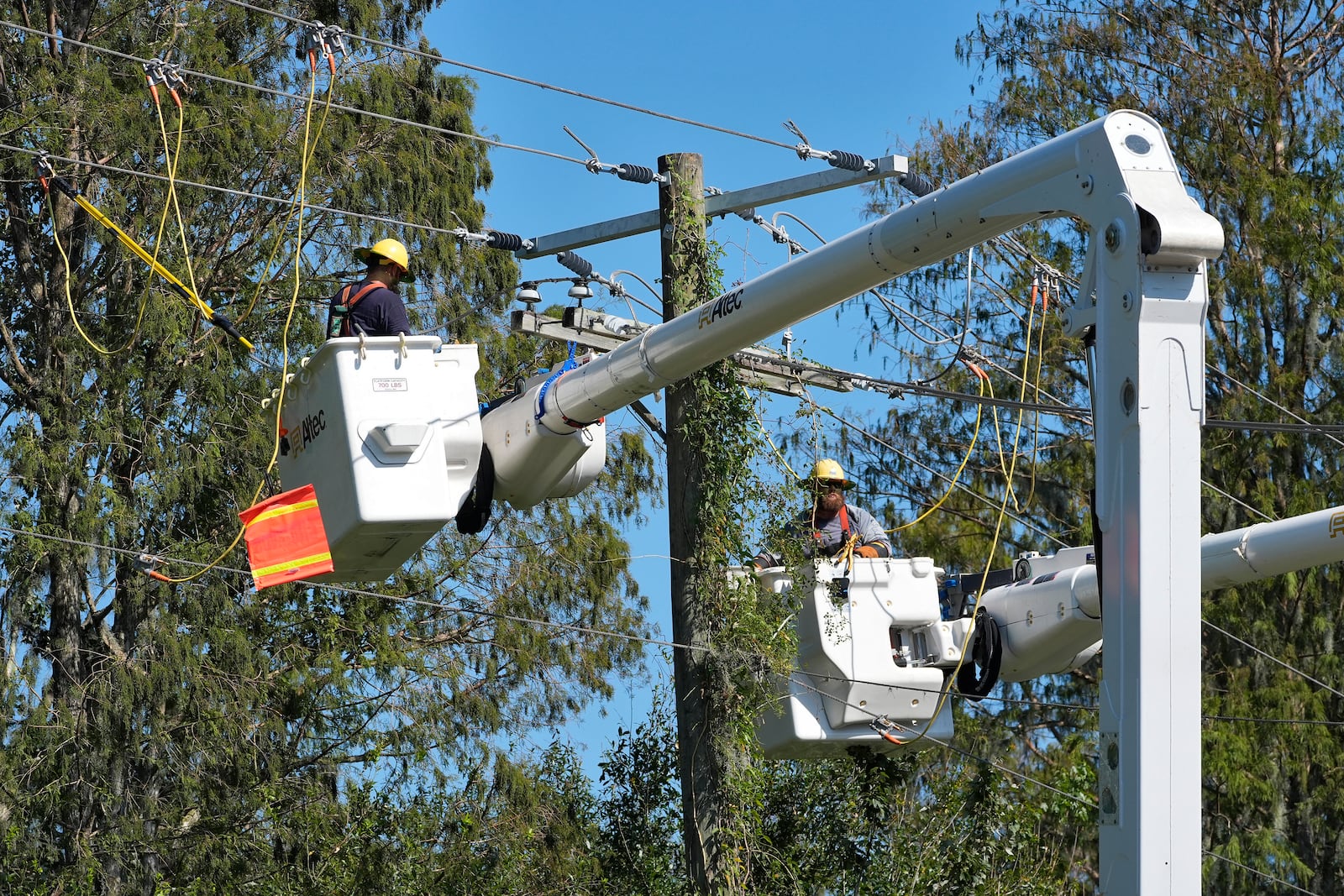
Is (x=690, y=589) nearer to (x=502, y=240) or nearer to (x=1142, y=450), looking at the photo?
(x=502, y=240)

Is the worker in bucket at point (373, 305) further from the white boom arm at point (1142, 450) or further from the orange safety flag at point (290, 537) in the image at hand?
the white boom arm at point (1142, 450)

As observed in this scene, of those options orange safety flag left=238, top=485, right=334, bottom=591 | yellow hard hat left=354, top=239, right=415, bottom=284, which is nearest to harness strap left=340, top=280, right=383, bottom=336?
yellow hard hat left=354, top=239, right=415, bottom=284

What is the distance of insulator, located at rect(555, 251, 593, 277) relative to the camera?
1209 centimetres

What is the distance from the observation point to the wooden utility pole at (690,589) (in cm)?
1151

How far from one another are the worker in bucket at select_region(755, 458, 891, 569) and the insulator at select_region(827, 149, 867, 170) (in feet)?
5.78

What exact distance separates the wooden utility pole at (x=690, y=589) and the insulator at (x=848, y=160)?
84 cm

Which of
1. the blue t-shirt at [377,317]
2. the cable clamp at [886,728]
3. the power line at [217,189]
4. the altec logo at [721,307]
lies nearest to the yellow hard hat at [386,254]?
the blue t-shirt at [377,317]

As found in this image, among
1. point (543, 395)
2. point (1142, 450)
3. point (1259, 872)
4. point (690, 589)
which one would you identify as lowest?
point (1259, 872)

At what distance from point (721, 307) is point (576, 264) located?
307 centimetres

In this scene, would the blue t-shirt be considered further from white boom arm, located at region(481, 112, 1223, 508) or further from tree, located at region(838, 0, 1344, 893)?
tree, located at region(838, 0, 1344, 893)

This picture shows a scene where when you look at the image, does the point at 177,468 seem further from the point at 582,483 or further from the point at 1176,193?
the point at 1176,193

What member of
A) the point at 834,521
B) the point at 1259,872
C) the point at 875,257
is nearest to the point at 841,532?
the point at 834,521

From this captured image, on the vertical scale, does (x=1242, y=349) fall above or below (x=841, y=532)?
above

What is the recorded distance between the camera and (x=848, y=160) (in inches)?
461
